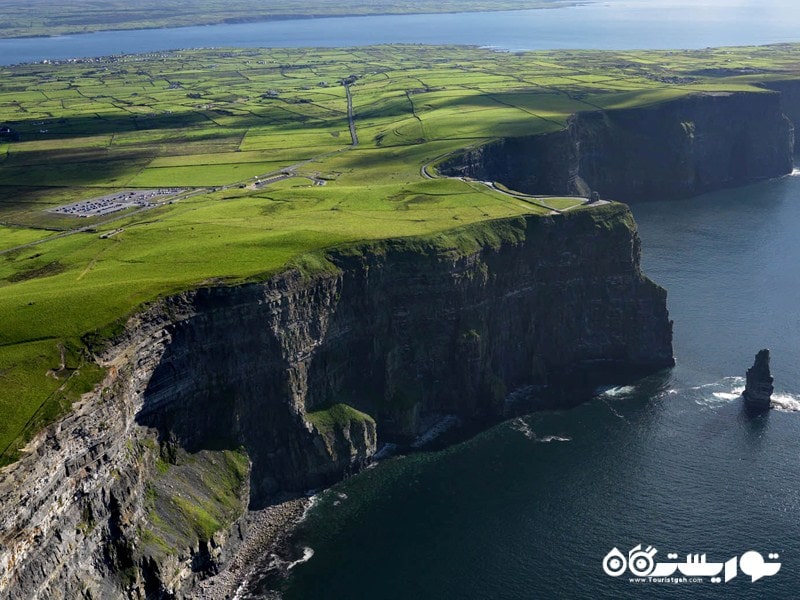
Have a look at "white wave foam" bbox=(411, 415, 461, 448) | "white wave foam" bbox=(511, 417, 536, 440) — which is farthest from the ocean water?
"white wave foam" bbox=(411, 415, 461, 448)

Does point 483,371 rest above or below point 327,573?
above

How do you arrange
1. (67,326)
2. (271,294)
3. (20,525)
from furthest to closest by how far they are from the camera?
(271,294)
(67,326)
(20,525)

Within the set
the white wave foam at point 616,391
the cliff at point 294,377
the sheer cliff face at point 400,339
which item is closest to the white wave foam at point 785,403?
the sheer cliff face at point 400,339

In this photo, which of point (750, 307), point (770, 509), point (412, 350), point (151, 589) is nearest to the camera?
point (151, 589)

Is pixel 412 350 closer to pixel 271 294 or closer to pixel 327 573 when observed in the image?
pixel 271 294

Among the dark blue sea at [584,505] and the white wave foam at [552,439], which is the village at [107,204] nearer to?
the dark blue sea at [584,505]

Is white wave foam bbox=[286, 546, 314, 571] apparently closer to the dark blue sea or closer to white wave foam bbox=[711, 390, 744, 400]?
the dark blue sea

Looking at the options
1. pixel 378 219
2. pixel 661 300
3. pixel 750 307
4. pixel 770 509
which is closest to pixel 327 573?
pixel 770 509
